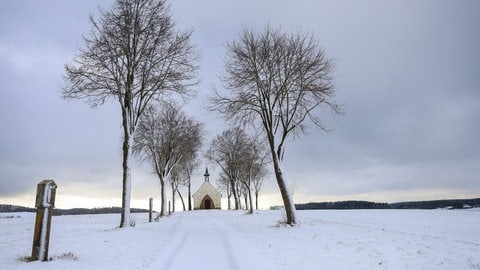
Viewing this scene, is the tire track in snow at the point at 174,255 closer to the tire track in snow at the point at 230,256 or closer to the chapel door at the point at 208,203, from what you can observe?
the tire track in snow at the point at 230,256

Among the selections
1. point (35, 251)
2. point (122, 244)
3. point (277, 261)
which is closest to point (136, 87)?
point (122, 244)

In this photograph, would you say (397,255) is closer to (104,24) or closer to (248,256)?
(248,256)

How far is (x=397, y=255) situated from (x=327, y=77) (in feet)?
46.0

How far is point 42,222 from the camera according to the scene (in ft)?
25.6

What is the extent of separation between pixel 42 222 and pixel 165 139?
2933 centimetres

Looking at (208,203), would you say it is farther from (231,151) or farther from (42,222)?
(42,222)

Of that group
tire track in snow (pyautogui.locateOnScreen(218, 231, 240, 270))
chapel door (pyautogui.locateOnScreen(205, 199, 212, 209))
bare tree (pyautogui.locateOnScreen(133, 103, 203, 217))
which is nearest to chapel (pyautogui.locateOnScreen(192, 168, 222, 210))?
chapel door (pyautogui.locateOnScreen(205, 199, 212, 209))

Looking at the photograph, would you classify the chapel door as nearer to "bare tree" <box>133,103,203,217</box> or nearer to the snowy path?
"bare tree" <box>133,103,203,217</box>

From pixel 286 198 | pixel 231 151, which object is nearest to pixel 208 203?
pixel 231 151

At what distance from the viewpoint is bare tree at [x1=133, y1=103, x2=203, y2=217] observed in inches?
1391

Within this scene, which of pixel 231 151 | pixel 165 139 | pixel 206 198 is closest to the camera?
pixel 165 139

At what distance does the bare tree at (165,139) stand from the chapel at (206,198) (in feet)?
150

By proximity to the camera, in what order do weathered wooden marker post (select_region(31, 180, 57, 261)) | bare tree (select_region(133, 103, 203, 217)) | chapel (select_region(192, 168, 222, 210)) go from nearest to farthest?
weathered wooden marker post (select_region(31, 180, 57, 261)) < bare tree (select_region(133, 103, 203, 217)) < chapel (select_region(192, 168, 222, 210))

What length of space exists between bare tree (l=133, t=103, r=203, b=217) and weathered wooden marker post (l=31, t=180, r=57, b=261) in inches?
1073
